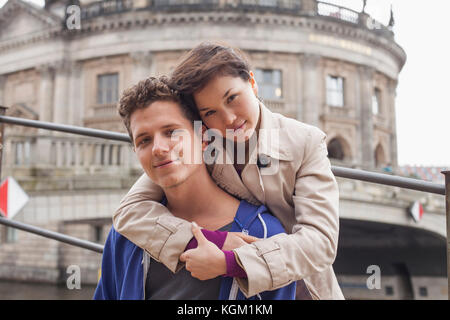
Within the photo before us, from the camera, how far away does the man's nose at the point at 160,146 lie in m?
1.73

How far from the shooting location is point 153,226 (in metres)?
1.75

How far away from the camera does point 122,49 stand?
83.5 feet

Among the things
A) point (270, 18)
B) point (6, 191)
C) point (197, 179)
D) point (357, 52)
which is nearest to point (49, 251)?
point (6, 191)

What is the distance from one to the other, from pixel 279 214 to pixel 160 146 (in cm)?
53

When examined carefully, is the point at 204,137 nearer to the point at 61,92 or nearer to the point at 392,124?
the point at 61,92

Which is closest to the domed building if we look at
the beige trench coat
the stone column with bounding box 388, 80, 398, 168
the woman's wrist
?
the stone column with bounding box 388, 80, 398, 168

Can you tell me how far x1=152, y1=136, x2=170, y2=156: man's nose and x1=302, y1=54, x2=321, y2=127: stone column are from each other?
80.4 feet

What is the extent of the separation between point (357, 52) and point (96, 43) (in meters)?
14.2

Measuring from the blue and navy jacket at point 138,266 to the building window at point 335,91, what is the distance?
2622cm

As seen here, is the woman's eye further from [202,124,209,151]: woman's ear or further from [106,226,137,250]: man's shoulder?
[106,226,137,250]: man's shoulder

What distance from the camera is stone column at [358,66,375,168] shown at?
27.4 metres

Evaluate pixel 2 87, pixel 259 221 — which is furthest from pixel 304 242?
pixel 2 87

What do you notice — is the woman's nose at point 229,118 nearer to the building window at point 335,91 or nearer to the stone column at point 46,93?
the building window at point 335,91
